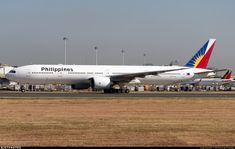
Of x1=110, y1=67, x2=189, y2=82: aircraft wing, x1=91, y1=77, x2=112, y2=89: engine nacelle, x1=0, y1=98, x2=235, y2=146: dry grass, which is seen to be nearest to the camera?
x1=0, y1=98, x2=235, y2=146: dry grass

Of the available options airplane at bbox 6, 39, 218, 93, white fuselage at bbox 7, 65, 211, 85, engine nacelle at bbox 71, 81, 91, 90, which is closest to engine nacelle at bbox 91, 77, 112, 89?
airplane at bbox 6, 39, 218, 93

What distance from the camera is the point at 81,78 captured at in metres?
59.3

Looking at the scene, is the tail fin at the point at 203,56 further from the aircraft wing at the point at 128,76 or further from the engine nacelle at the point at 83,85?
the engine nacelle at the point at 83,85

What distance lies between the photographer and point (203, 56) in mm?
73188

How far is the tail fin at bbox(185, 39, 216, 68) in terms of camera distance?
236 feet

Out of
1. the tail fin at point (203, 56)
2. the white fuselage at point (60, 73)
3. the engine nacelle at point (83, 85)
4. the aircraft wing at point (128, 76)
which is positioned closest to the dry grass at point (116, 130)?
the white fuselage at point (60, 73)

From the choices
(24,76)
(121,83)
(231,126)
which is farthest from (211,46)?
(231,126)

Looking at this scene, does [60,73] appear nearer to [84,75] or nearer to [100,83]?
[84,75]

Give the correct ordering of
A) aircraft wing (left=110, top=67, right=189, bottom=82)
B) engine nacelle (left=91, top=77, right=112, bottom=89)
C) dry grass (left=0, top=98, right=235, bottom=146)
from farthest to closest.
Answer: aircraft wing (left=110, top=67, right=189, bottom=82), engine nacelle (left=91, top=77, right=112, bottom=89), dry grass (left=0, top=98, right=235, bottom=146)

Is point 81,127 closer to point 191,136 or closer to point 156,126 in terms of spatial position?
point 156,126

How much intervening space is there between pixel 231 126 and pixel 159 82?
4862 cm

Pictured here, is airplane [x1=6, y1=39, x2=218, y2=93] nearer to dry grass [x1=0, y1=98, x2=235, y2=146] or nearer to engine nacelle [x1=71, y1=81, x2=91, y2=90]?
engine nacelle [x1=71, y1=81, x2=91, y2=90]

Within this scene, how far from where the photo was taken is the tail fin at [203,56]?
71875mm

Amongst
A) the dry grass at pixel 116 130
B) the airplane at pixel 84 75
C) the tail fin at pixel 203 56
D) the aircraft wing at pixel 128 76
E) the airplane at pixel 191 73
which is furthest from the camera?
the tail fin at pixel 203 56
